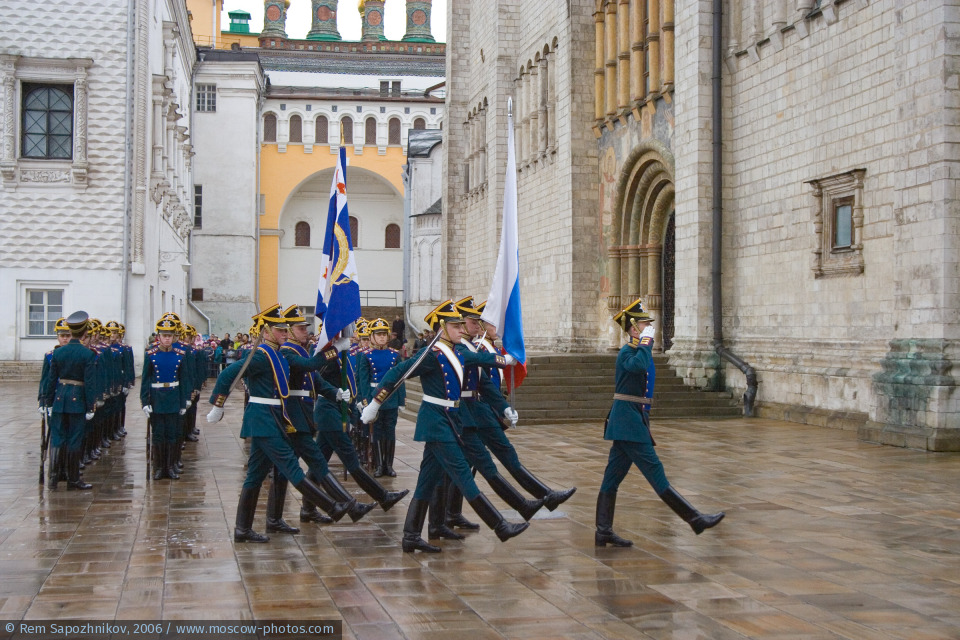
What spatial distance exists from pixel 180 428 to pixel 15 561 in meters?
4.85

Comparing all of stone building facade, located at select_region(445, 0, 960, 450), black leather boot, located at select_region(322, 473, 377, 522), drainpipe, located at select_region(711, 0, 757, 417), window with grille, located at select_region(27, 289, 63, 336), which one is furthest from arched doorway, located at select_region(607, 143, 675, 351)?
window with grille, located at select_region(27, 289, 63, 336)

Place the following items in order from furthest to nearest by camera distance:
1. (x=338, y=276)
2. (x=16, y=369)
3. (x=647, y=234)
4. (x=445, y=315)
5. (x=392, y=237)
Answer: (x=392, y=237)
(x=16, y=369)
(x=647, y=234)
(x=338, y=276)
(x=445, y=315)

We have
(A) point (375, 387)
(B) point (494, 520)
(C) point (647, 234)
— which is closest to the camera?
(B) point (494, 520)

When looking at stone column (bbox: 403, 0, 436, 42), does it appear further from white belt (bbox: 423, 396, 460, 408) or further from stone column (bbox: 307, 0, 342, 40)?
white belt (bbox: 423, 396, 460, 408)

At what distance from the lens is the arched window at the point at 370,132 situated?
59.6m

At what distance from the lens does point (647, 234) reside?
25031mm

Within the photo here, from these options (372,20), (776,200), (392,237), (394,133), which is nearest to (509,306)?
(776,200)

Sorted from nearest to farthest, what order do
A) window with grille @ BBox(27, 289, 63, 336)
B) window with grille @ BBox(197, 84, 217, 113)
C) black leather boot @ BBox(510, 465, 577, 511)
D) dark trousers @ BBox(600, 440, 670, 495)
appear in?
dark trousers @ BBox(600, 440, 670, 495), black leather boot @ BBox(510, 465, 577, 511), window with grille @ BBox(27, 289, 63, 336), window with grille @ BBox(197, 84, 217, 113)

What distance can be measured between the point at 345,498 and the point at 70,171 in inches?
1014

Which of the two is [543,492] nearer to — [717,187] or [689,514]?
[689,514]

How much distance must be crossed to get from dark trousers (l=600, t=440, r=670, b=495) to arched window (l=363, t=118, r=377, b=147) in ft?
172

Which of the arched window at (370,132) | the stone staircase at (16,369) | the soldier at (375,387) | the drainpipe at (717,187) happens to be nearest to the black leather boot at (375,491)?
the soldier at (375,387)

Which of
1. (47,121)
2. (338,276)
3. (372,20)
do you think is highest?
(372,20)

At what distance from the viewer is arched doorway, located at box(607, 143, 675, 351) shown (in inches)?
953
